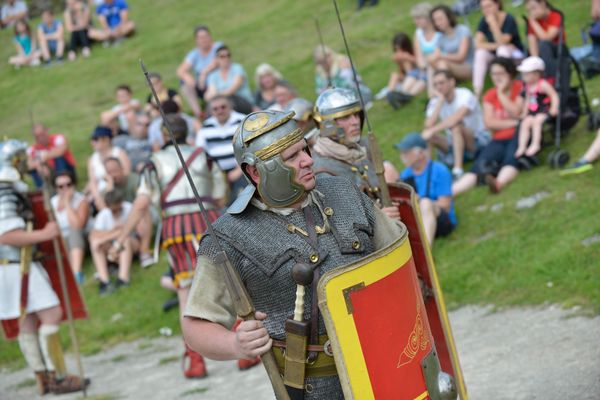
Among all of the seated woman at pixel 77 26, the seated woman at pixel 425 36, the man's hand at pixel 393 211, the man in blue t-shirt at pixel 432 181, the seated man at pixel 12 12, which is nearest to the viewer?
the man's hand at pixel 393 211

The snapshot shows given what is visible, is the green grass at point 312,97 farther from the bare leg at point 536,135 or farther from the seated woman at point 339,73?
the seated woman at point 339,73

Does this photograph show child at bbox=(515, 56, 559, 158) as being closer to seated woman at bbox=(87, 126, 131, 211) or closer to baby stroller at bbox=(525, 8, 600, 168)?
baby stroller at bbox=(525, 8, 600, 168)

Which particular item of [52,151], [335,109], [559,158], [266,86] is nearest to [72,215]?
[52,151]

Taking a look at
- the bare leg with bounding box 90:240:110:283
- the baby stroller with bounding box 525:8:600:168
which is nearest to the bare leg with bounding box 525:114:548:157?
the baby stroller with bounding box 525:8:600:168

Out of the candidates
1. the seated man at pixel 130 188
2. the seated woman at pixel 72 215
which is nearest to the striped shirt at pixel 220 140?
the seated man at pixel 130 188

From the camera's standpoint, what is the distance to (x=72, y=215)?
12.2 metres

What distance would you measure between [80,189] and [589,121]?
24.8 ft

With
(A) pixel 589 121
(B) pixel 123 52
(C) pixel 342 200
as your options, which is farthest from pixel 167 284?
(B) pixel 123 52

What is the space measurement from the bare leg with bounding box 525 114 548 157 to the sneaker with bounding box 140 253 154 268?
4408 mm

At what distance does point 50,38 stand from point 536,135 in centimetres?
1371

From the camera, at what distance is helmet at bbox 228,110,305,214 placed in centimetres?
404

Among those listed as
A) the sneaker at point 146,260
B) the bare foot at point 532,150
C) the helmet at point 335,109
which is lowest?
the sneaker at point 146,260

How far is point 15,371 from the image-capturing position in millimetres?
10234

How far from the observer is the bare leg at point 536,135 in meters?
10.2
